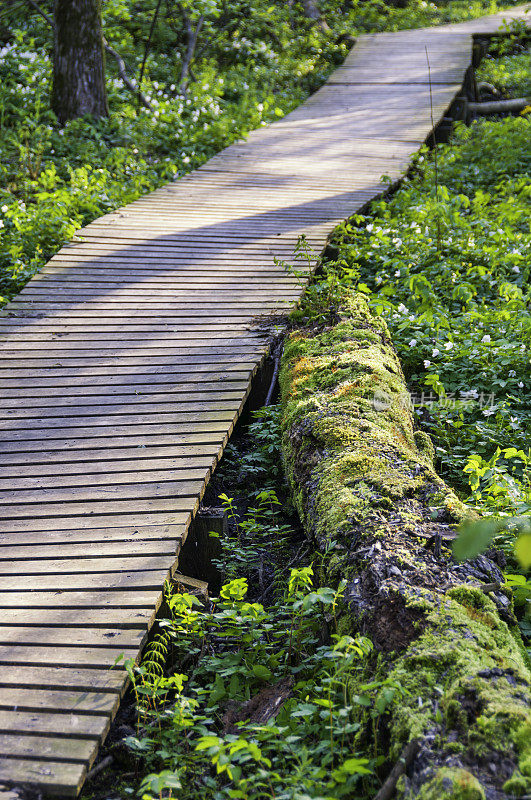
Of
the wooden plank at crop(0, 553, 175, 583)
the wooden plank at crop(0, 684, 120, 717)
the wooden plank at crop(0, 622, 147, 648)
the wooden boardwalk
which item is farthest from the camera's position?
the wooden plank at crop(0, 553, 175, 583)

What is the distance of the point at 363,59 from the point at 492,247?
1022cm

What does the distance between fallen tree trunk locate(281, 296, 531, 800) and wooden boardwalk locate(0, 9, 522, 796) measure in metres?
0.62

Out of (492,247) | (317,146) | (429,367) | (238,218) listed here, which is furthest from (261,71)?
(429,367)

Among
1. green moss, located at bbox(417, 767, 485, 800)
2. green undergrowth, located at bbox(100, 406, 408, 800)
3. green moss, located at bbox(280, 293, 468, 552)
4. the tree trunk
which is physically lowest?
green undergrowth, located at bbox(100, 406, 408, 800)

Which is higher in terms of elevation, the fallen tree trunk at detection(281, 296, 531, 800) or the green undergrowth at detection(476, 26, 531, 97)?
the green undergrowth at detection(476, 26, 531, 97)

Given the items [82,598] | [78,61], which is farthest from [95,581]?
[78,61]

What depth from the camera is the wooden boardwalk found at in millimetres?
2561

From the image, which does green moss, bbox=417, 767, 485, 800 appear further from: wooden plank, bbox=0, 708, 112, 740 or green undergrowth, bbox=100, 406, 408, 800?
wooden plank, bbox=0, 708, 112, 740

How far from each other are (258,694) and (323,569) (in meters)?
0.55

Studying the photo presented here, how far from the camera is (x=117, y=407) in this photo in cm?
438

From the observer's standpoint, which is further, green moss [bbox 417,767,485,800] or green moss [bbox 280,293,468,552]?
green moss [bbox 280,293,468,552]

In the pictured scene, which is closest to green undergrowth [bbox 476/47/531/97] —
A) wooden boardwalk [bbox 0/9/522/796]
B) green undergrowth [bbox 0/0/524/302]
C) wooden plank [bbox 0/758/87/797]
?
green undergrowth [bbox 0/0/524/302]

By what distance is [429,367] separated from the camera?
5035mm

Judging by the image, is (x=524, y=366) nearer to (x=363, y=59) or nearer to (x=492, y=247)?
(x=492, y=247)
